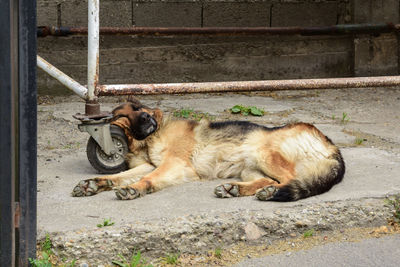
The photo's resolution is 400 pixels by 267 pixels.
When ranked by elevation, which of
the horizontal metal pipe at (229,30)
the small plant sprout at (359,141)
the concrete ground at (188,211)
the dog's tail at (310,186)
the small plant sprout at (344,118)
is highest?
the horizontal metal pipe at (229,30)

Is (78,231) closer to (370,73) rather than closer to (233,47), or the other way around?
(233,47)

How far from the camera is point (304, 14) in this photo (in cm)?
668

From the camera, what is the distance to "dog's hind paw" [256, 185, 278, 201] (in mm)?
2914

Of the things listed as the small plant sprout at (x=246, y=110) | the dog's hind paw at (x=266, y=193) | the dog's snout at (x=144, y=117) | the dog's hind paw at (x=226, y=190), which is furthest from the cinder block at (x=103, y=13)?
the dog's hind paw at (x=266, y=193)

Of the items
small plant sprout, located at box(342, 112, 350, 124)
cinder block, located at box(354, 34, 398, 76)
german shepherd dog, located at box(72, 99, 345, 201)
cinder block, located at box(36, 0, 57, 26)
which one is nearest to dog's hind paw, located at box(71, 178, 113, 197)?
german shepherd dog, located at box(72, 99, 345, 201)

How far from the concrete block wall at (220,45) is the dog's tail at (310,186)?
3.37m

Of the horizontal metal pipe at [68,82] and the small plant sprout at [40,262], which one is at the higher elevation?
the horizontal metal pipe at [68,82]

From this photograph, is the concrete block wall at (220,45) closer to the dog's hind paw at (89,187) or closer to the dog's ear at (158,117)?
the dog's ear at (158,117)

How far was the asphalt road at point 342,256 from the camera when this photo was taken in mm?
2426

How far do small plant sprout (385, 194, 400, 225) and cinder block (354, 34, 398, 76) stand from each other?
419cm

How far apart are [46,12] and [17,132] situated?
12.8 feet

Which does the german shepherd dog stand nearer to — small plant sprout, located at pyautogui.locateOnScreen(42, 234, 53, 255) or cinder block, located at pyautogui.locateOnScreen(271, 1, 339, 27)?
small plant sprout, located at pyautogui.locateOnScreen(42, 234, 53, 255)

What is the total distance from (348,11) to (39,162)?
453cm

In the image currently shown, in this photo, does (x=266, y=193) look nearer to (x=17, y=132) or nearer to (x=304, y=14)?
Result: (x=17, y=132)
